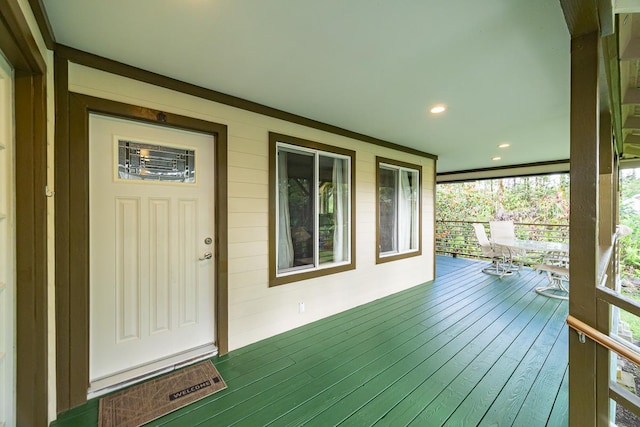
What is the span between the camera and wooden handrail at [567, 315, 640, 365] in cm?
105

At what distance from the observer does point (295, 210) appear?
3.06 meters

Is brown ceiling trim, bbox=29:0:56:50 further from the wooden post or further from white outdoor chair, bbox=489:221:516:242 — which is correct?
white outdoor chair, bbox=489:221:516:242

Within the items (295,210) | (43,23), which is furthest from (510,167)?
(43,23)

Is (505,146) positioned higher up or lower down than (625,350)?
higher up

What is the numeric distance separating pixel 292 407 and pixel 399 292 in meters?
2.93

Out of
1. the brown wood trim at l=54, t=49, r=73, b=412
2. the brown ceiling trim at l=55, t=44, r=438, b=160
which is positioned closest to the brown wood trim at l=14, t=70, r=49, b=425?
the brown wood trim at l=54, t=49, r=73, b=412

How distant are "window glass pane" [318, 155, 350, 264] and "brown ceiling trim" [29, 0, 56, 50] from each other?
7.96ft

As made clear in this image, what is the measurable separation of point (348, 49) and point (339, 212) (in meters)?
2.13

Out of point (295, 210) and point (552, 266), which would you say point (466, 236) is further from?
point (295, 210)

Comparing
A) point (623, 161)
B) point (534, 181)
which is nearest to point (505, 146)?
point (623, 161)

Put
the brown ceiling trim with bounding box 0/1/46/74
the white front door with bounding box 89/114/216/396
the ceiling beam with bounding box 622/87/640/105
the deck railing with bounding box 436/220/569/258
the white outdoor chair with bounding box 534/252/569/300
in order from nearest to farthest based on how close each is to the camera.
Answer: the brown ceiling trim with bounding box 0/1/46/74, the white front door with bounding box 89/114/216/396, the ceiling beam with bounding box 622/87/640/105, the white outdoor chair with bounding box 534/252/569/300, the deck railing with bounding box 436/220/569/258

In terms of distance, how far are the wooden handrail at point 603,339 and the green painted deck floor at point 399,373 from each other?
913 mm

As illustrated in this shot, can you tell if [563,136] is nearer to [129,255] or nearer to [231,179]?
[231,179]

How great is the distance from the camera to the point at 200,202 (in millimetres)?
2357
